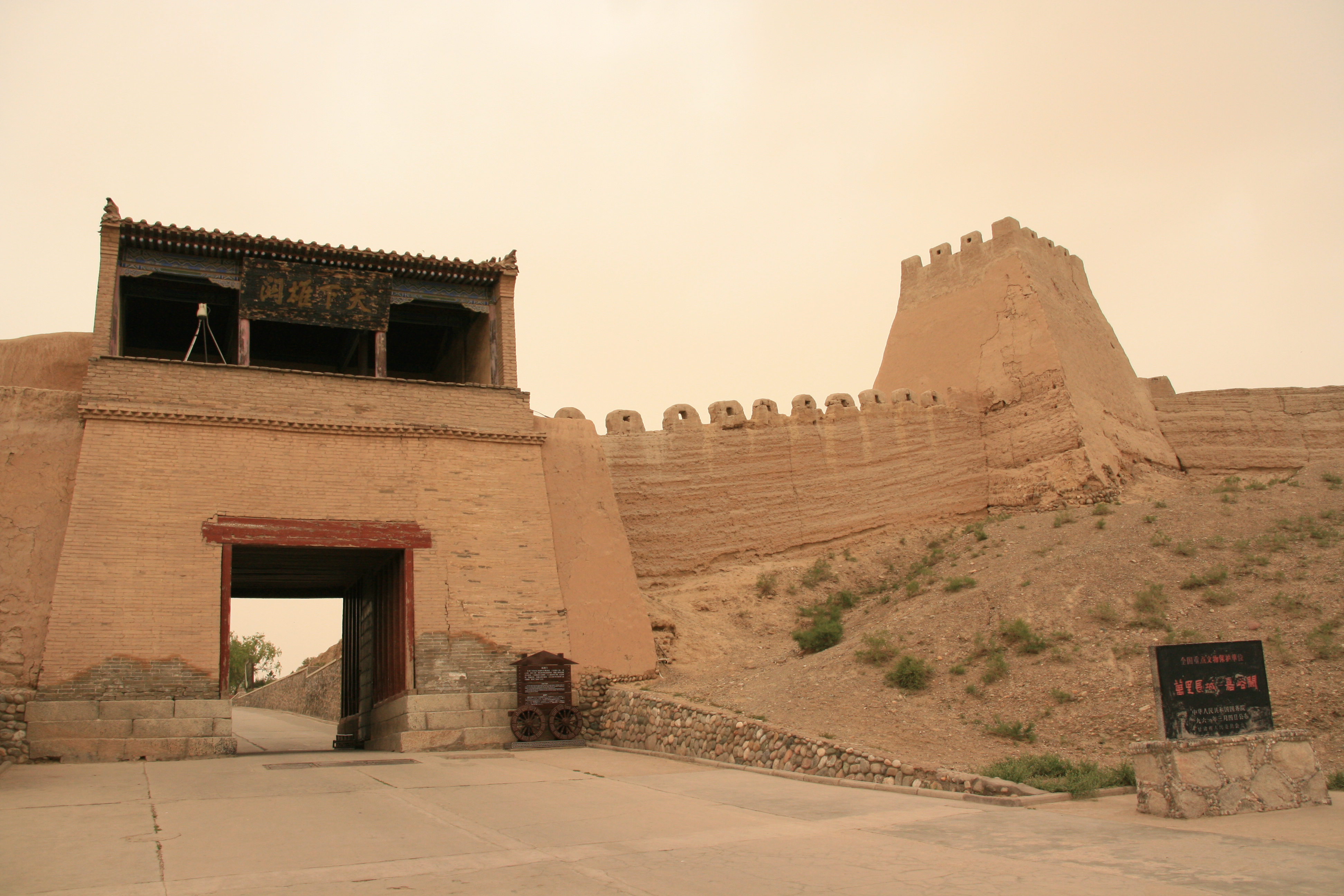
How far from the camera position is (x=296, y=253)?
1717 centimetres

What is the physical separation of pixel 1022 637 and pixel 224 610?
1089 centimetres

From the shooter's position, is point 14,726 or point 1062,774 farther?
point 14,726

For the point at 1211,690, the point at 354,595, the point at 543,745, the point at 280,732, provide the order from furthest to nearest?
1. the point at 280,732
2. the point at 354,595
3. the point at 543,745
4. the point at 1211,690

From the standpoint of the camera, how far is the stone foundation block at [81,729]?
12688 mm

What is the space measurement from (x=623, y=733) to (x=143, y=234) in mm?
10489

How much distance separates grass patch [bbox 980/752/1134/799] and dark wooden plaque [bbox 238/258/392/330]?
12.3 metres

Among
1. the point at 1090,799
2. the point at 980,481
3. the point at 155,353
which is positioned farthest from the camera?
the point at 980,481

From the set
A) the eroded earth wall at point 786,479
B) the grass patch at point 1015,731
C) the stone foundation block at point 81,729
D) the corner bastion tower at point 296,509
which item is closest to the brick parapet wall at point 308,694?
the corner bastion tower at point 296,509

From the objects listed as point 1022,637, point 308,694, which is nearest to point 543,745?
point 1022,637

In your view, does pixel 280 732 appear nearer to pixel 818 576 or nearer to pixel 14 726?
pixel 14 726

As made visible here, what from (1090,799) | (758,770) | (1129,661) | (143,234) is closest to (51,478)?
(143,234)

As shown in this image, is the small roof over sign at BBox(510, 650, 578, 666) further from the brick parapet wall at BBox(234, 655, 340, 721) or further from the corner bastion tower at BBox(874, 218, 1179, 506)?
the corner bastion tower at BBox(874, 218, 1179, 506)

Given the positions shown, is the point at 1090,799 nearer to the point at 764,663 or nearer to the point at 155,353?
the point at 764,663

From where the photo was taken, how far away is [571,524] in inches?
698
